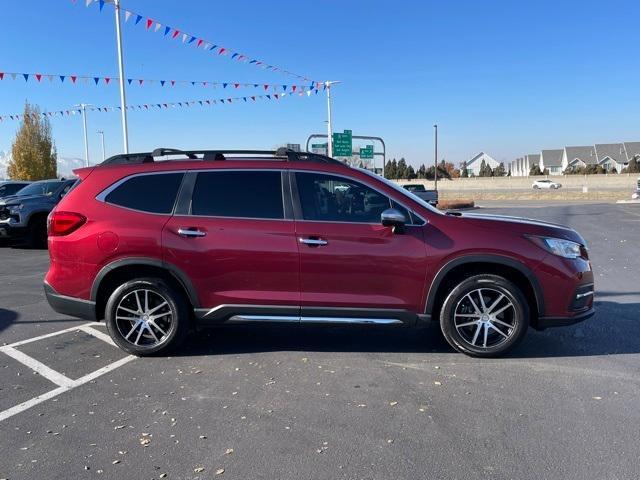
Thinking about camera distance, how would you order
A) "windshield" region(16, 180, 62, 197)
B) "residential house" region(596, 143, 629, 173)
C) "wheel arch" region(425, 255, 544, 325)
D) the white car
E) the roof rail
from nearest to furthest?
"wheel arch" region(425, 255, 544, 325) < the roof rail < "windshield" region(16, 180, 62, 197) < the white car < "residential house" region(596, 143, 629, 173)

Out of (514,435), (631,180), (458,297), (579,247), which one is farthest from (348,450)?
(631,180)

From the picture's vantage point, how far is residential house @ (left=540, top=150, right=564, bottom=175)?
397 ft

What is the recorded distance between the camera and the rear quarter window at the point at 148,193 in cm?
505

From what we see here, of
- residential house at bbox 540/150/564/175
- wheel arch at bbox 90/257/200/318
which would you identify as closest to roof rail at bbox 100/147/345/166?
wheel arch at bbox 90/257/200/318

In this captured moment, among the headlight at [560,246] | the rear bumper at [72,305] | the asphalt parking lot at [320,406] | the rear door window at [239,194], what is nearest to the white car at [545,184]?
the asphalt parking lot at [320,406]

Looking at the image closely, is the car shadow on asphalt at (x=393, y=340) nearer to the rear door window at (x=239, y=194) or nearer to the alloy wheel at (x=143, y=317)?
the alloy wheel at (x=143, y=317)

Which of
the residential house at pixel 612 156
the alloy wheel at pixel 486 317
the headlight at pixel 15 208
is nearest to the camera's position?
the alloy wheel at pixel 486 317

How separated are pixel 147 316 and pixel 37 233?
10.6 m

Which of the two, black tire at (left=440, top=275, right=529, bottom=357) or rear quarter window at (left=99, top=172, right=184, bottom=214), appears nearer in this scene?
black tire at (left=440, top=275, right=529, bottom=357)

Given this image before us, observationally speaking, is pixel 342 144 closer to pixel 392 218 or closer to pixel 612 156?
pixel 392 218

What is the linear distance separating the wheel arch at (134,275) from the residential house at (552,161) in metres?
127

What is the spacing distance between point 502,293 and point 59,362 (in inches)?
160

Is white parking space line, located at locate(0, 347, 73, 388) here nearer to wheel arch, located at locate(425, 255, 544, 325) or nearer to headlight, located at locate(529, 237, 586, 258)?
wheel arch, located at locate(425, 255, 544, 325)

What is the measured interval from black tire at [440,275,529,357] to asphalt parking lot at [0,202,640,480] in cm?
17
